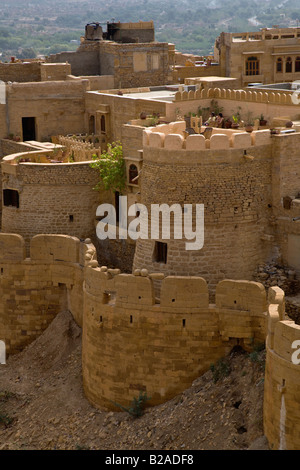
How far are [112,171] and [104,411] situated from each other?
7.56 m

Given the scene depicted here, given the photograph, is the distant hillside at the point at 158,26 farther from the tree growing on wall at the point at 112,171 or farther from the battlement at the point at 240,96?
the tree growing on wall at the point at 112,171

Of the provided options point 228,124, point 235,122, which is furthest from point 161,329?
point 235,122

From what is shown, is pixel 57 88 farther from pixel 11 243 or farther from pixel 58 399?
pixel 58 399

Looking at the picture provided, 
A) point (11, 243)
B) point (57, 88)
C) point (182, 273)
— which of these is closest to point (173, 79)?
point (57, 88)

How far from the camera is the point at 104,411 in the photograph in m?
24.0

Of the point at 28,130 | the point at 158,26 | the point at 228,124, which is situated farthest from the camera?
the point at 158,26

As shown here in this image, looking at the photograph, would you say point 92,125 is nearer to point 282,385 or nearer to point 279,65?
point 279,65

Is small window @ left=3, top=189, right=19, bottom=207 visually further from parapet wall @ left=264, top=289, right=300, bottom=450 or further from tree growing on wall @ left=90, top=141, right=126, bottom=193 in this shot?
parapet wall @ left=264, top=289, right=300, bottom=450

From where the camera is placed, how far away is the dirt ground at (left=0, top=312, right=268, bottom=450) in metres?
21.4

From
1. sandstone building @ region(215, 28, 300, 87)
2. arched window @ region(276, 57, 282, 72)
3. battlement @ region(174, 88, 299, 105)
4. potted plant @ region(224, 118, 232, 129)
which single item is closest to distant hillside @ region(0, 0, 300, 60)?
sandstone building @ region(215, 28, 300, 87)

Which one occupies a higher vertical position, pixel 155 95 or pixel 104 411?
pixel 155 95

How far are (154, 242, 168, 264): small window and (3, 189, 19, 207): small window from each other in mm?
6145

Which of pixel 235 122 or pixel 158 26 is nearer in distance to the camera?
pixel 235 122

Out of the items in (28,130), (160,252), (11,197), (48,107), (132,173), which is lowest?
(160,252)
